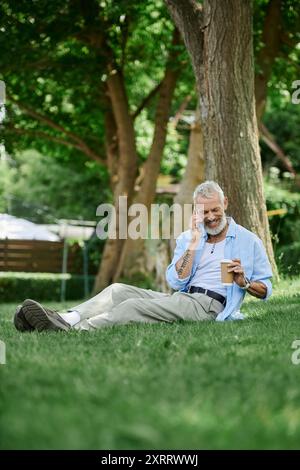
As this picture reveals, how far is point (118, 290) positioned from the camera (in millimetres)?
7094

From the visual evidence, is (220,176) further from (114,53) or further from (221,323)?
(114,53)

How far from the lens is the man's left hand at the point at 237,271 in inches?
262

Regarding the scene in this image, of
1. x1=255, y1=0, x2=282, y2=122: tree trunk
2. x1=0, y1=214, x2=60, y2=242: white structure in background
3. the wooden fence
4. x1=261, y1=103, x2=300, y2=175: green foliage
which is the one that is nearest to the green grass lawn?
x1=255, y1=0, x2=282, y2=122: tree trunk

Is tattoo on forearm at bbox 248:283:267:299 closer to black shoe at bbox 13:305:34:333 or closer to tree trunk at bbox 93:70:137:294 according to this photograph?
black shoe at bbox 13:305:34:333

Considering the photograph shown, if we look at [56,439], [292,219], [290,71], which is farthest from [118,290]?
[290,71]

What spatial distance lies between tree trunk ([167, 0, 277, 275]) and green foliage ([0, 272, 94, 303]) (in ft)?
39.4

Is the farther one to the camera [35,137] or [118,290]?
[35,137]

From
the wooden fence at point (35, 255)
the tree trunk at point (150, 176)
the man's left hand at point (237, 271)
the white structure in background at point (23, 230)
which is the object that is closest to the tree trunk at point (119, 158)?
the tree trunk at point (150, 176)

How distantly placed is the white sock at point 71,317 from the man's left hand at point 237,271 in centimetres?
132

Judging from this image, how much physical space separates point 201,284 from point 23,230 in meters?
17.7

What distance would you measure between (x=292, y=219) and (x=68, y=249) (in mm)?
7916

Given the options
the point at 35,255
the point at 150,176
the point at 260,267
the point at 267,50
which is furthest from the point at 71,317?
the point at 35,255

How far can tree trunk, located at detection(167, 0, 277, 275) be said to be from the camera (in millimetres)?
9805

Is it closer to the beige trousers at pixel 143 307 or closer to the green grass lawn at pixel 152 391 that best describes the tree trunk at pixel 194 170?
the beige trousers at pixel 143 307
